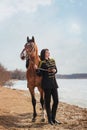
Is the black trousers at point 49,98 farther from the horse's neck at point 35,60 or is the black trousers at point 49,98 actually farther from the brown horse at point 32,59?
the horse's neck at point 35,60

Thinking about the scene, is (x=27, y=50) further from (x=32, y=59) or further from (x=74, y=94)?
(x=74, y=94)

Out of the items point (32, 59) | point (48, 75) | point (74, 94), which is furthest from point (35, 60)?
point (74, 94)

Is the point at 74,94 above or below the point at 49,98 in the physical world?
below

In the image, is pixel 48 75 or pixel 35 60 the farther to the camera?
pixel 35 60

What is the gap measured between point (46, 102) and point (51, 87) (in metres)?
0.50

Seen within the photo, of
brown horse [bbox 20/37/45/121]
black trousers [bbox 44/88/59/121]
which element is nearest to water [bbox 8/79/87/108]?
brown horse [bbox 20/37/45/121]

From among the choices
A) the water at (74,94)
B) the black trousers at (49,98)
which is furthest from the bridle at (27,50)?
the water at (74,94)

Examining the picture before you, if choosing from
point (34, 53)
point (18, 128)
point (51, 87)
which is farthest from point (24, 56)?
point (18, 128)

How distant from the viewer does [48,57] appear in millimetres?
11914

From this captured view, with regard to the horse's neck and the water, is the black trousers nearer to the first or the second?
the horse's neck

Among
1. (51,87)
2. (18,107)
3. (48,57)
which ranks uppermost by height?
(48,57)

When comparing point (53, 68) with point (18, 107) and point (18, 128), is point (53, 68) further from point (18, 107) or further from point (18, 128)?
point (18, 107)

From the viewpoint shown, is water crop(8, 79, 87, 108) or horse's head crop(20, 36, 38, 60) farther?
water crop(8, 79, 87, 108)

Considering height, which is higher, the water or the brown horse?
the brown horse
